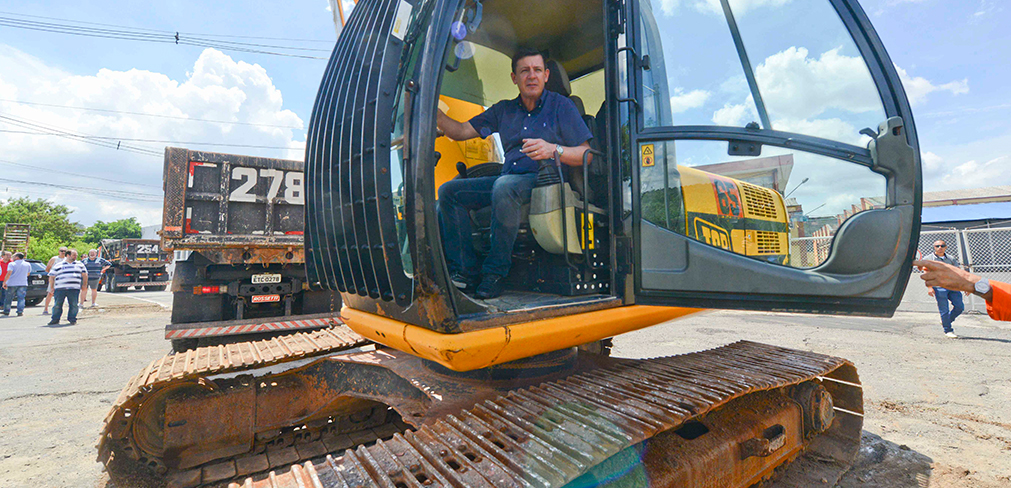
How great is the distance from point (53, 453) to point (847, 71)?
486cm

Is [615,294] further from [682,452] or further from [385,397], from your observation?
[385,397]

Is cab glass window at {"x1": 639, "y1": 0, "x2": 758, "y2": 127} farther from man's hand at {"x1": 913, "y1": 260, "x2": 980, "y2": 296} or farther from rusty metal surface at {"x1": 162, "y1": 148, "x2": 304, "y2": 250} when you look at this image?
rusty metal surface at {"x1": 162, "y1": 148, "x2": 304, "y2": 250}

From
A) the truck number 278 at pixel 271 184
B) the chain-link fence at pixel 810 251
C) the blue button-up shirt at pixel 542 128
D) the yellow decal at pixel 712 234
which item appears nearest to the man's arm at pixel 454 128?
the blue button-up shirt at pixel 542 128

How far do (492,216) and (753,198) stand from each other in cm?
130

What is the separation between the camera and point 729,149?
78.7 inches

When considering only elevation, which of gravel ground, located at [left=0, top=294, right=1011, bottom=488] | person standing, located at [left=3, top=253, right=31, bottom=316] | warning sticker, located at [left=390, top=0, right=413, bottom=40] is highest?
warning sticker, located at [left=390, top=0, right=413, bottom=40]

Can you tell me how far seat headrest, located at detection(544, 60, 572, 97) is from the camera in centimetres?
282

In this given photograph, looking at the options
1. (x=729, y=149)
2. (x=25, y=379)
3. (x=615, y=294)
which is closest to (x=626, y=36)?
(x=729, y=149)

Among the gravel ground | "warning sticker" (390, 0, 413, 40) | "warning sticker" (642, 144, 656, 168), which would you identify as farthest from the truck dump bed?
"warning sticker" (642, 144, 656, 168)

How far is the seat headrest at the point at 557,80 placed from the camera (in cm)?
282

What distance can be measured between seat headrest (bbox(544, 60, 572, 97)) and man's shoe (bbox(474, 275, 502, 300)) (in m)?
1.38

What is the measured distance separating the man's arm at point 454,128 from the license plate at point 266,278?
163 inches

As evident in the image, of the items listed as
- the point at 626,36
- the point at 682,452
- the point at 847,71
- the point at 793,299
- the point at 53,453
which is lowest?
the point at 53,453

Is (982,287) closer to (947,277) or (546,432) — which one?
(947,277)
